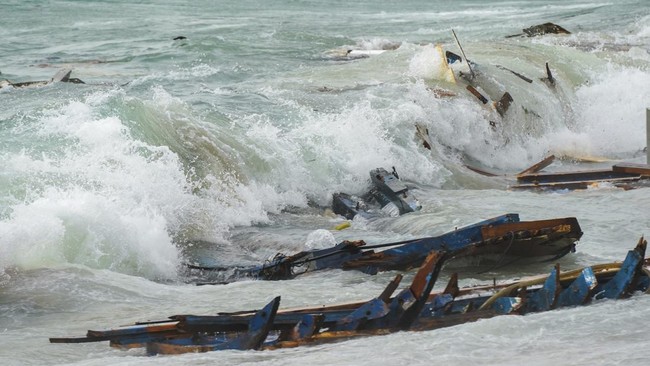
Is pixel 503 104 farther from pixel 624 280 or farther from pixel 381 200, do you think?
pixel 624 280

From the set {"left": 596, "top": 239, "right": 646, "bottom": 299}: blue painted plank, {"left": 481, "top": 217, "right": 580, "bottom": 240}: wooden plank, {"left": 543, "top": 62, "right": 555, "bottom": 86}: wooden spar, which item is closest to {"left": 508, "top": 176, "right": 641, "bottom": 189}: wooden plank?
{"left": 481, "top": 217, "right": 580, "bottom": 240}: wooden plank

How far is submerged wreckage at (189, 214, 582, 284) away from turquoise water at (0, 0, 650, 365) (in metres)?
0.18

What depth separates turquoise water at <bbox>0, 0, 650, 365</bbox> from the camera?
313 inches

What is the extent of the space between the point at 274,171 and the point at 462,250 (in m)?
5.39

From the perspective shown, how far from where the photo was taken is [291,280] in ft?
33.6

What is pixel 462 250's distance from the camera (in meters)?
10.0

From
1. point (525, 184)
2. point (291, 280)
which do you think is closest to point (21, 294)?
point (291, 280)

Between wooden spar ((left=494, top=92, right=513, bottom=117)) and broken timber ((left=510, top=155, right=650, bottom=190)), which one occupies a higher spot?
wooden spar ((left=494, top=92, right=513, bottom=117))

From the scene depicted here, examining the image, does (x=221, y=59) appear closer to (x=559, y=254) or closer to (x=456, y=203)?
(x=456, y=203)

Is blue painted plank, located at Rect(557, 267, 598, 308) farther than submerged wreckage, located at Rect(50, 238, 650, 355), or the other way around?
blue painted plank, located at Rect(557, 267, 598, 308)

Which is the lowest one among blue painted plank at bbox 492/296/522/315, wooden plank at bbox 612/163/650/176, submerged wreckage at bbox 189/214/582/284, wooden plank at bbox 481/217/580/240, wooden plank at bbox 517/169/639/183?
wooden plank at bbox 517/169/639/183

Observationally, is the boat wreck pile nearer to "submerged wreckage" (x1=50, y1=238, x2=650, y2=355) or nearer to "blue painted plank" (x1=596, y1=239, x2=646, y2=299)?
"blue painted plank" (x1=596, y1=239, x2=646, y2=299)

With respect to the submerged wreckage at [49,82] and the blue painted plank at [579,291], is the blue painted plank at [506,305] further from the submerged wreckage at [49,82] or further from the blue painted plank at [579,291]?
the submerged wreckage at [49,82]

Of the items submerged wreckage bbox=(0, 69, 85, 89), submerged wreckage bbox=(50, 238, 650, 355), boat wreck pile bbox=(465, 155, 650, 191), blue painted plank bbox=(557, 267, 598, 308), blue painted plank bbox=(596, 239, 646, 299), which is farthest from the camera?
submerged wreckage bbox=(0, 69, 85, 89)
